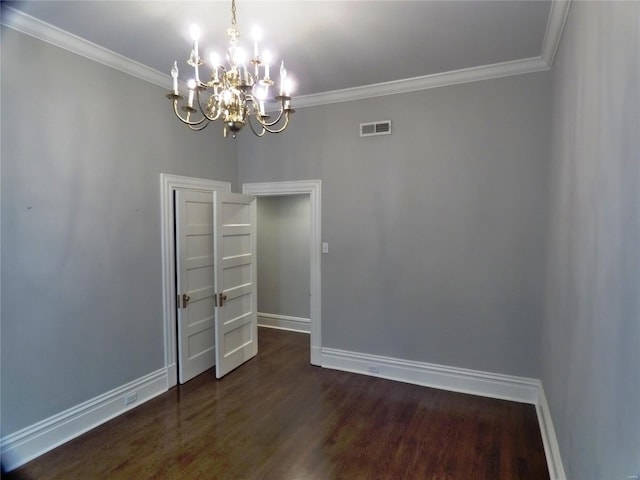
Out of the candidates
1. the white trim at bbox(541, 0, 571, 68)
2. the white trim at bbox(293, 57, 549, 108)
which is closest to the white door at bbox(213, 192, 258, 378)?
the white trim at bbox(293, 57, 549, 108)

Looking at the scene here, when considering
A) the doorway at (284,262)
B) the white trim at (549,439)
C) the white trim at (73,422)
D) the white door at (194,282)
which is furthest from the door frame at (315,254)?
the white trim at (549,439)

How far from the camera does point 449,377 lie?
3.53m

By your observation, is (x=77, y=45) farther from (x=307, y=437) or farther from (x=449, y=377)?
(x=449, y=377)

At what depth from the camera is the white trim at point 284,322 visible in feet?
18.1

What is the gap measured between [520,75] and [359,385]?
3405mm

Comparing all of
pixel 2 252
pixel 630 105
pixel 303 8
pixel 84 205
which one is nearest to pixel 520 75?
pixel 303 8

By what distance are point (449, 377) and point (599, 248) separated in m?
2.50

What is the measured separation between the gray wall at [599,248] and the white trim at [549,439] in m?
0.13

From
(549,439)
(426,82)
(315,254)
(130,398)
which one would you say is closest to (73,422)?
(130,398)

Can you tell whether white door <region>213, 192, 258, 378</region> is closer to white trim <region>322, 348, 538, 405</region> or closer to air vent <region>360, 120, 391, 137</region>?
white trim <region>322, 348, 538, 405</region>

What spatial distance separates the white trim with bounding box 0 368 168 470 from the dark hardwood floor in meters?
0.07

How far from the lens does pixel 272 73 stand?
133 inches

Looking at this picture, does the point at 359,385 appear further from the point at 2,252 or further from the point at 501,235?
the point at 2,252

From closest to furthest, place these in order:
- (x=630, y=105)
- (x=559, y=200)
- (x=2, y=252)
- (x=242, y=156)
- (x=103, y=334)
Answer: (x=630, y=105) < (x=2, y=252) < (x=559, y=200) < (x=103, y=334) < (x=242, y=156)
